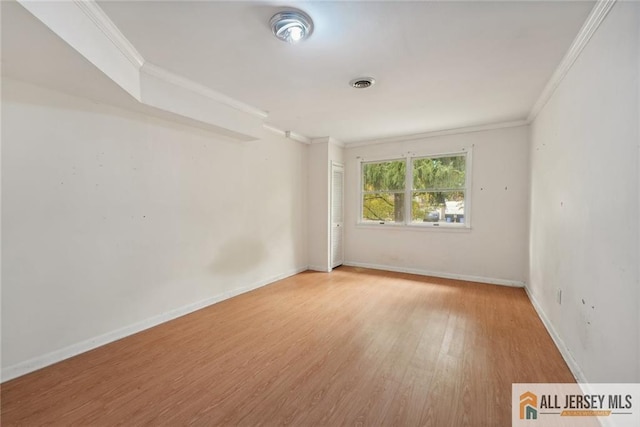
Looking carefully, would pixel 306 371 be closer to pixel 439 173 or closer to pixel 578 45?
pixel 578 45

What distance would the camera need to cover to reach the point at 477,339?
256cm

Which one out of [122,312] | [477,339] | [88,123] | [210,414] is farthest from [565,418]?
[88,123]

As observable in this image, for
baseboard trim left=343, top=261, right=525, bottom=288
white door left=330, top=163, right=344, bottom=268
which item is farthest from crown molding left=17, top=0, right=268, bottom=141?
baseboard trim left=343, top=261, right=525, bottom=288

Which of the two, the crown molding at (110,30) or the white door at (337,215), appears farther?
the white door at (337,215)

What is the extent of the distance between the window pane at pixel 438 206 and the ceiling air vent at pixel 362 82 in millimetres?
2722

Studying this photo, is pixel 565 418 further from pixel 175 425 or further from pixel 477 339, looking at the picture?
pixel 175 425

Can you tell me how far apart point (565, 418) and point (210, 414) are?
85.4 inches

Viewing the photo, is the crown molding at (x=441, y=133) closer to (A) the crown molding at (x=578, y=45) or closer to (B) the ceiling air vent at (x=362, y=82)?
(A) the crown molding at (x=578, y=45)

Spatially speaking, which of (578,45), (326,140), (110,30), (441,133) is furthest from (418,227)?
(110,30)

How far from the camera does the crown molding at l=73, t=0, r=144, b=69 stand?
165cm

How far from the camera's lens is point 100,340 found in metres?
2.45

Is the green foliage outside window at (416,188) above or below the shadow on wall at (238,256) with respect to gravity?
above

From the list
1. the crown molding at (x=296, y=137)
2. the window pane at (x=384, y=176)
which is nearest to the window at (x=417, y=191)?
the window pane at (x=384, y=176)

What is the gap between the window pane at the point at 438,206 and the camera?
4641 mm
